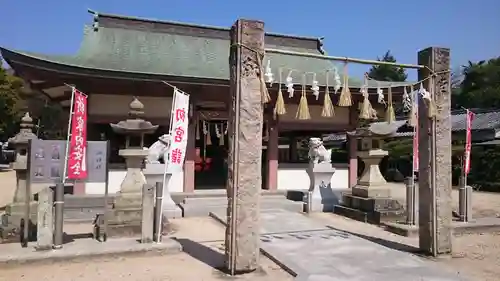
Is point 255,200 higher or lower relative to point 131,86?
lower

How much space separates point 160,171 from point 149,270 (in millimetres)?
5284

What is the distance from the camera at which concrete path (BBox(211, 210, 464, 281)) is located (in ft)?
18.9

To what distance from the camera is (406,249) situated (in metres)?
7.41

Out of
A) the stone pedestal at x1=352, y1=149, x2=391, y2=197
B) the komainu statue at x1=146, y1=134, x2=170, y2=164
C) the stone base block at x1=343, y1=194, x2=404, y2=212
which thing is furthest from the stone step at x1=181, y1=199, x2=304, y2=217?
the stone pedestal at x1=352, y1=149, x2=391, y2=197

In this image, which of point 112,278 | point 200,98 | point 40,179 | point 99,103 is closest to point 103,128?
point 99,103

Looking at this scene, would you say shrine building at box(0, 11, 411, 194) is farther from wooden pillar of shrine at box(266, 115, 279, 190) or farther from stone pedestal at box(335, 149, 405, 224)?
stone pedestal at box(335, 149, 405, 224)

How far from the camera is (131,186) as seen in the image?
863cm

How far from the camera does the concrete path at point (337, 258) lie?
577 cm

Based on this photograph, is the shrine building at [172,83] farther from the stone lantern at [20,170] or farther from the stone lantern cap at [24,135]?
the stone lantern at [20,170]

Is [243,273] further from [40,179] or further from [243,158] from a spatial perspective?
[40,179]

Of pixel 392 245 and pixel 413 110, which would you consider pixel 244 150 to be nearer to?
pixel 413 110

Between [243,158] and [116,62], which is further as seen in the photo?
[116,62]

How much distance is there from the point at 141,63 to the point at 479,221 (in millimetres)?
11458

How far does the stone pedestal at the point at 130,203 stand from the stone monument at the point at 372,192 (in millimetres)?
6307
